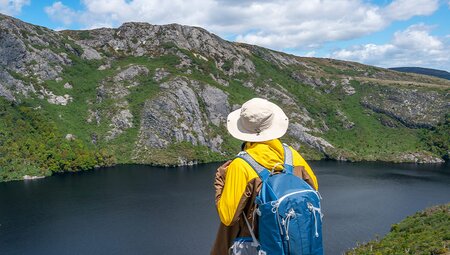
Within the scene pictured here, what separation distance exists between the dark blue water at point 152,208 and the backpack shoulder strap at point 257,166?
1939 inches

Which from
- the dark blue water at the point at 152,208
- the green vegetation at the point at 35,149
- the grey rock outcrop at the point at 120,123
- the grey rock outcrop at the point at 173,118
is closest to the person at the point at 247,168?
the dark blue water at the point at 152,208

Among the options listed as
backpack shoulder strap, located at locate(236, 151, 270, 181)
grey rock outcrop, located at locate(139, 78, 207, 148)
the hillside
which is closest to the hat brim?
backpack shoulder strap, located at locate(236, 151, 270, 181)

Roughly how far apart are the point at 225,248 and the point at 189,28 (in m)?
181

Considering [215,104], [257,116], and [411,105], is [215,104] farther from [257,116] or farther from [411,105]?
[257,116]

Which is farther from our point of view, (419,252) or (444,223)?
(444,223)

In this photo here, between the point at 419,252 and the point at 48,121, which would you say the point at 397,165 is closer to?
the point at 419,252

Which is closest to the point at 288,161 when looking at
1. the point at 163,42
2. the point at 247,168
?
the point at 247,168

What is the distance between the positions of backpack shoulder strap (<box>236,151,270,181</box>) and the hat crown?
1.77 feet

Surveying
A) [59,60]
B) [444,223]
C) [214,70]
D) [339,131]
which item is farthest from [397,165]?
[59,60]

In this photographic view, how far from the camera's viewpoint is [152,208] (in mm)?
73438

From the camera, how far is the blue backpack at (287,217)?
4.69m

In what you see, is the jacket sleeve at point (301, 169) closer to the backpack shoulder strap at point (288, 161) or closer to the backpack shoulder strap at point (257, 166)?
the backpack shoulder strap at point (288, 161)

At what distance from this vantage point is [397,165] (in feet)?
422

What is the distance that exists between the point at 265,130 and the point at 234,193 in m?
1.09
